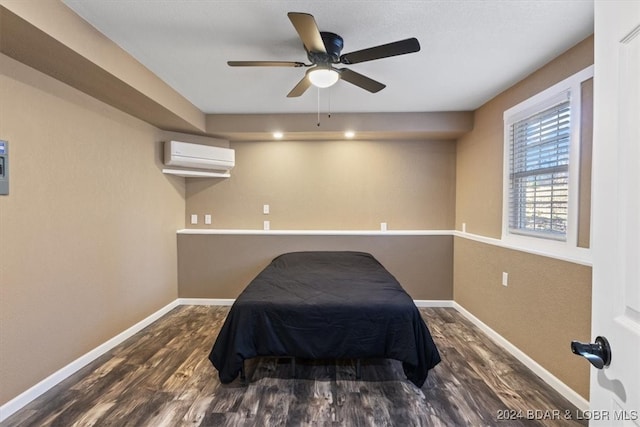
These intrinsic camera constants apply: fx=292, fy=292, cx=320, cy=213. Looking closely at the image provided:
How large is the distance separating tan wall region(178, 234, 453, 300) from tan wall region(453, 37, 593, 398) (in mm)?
427

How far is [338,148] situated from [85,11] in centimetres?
279

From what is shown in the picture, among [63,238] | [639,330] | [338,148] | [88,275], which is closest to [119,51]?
[63,238]

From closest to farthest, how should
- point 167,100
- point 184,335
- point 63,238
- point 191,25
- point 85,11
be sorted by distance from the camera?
point 85,11 → point 191,25 → point 63,238 → point 167,100 → point 184,335

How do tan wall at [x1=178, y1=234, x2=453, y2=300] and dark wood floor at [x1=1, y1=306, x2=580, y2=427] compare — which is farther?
→ tan wall at [x1=178, y1=234, x2=453, y2=300]

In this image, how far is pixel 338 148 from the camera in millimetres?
3957

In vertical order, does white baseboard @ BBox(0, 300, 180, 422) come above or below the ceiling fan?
below

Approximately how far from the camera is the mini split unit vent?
3.39 metres

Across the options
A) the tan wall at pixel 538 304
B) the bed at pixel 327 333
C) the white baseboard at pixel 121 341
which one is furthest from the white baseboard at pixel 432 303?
the bed at pixel 327 333

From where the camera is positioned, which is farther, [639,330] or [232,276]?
[232,276]

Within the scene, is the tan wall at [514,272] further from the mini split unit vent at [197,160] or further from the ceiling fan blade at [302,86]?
the mini split unit vent at [197,160]

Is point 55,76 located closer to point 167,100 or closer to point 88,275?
point 167,100

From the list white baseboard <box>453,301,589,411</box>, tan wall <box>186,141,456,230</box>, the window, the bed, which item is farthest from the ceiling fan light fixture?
white baseboard <box>453,301,589,411</box>

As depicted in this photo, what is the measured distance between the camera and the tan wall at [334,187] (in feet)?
12.8

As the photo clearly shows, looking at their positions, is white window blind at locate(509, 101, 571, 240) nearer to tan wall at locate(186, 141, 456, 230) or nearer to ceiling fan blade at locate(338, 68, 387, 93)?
tan wall at locate(186, 141, 456, 230)
